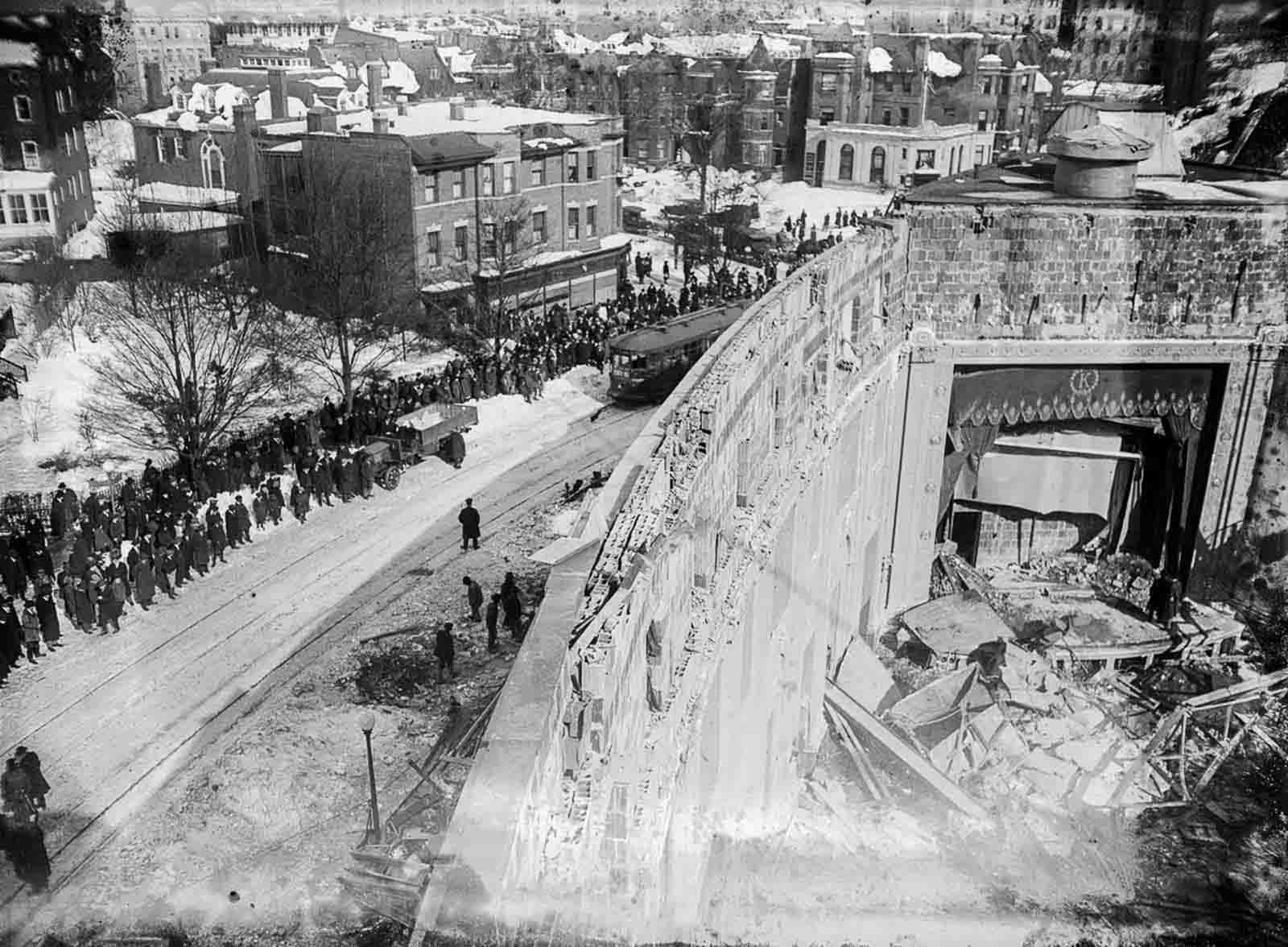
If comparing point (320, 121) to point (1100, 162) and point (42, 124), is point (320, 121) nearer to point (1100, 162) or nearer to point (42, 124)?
point (42, 124)

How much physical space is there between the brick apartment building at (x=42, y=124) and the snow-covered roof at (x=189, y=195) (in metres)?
2.34

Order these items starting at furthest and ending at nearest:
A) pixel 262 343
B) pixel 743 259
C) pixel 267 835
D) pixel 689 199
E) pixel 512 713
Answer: pixel 689 199 → pixel 743 259 → pixel 262 343 → pixel 267 835 → pixel 512 713

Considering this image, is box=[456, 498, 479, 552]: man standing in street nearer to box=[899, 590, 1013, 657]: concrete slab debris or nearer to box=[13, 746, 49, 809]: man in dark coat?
box=[899, 590, 1013, 657]: concrete slab debris

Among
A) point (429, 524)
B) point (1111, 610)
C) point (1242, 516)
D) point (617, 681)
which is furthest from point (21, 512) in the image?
point (1242, 516)

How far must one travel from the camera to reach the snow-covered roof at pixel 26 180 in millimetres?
31797

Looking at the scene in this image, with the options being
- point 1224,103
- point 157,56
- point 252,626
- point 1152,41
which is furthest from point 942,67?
point 252,626

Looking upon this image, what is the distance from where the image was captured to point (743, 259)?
53.6 metres

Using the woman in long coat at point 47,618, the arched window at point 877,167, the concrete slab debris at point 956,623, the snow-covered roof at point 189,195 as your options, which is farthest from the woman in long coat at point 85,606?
the arched window at point 877,167

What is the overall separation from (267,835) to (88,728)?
13.4ft

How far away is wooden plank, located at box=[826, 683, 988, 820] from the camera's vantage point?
13.7 meters

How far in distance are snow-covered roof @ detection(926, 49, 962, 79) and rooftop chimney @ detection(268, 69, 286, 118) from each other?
37535mm

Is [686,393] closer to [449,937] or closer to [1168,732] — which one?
[449,937]

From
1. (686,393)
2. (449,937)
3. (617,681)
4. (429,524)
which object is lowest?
(429,524)

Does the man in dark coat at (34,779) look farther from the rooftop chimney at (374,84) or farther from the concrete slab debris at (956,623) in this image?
the rooftop chimney at (374,84)
